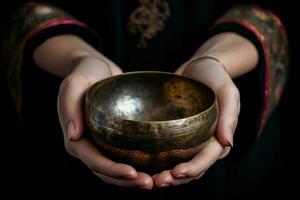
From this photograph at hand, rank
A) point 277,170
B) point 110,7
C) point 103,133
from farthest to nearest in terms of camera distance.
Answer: point 277,170 < point 110,7 < point 103,133

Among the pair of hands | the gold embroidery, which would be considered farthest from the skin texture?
the gold embroidery

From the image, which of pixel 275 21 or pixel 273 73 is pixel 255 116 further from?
pixel 275 21

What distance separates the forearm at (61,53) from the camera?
0.99 meters

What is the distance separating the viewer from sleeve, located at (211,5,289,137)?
1.07 meters

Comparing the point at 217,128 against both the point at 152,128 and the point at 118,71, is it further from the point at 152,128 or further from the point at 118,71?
the point at 118,71

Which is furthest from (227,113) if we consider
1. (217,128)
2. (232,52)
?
(232,52)

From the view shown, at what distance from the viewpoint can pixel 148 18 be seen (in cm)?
107

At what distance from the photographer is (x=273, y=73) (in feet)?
3.60

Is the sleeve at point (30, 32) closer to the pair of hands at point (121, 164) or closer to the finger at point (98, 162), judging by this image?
the pair of hands at point (121, 164)

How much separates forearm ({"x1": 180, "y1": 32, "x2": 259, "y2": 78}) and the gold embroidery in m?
0.13

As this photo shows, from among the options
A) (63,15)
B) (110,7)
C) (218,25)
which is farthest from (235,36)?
(63,15)

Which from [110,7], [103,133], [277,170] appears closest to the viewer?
[103,133]

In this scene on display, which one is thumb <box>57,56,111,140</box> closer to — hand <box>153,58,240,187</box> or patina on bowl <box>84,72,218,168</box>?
patina on bowl <box>84,72,218,168</box>

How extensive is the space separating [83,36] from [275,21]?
52 cm
